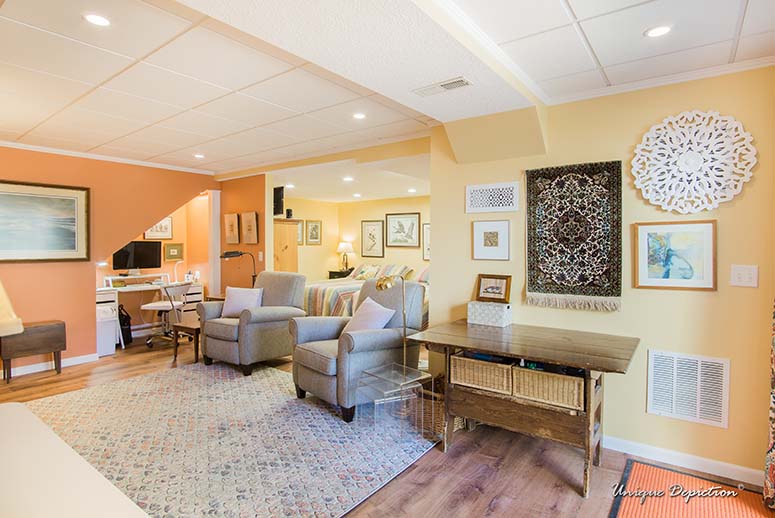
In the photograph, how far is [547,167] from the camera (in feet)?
9.78

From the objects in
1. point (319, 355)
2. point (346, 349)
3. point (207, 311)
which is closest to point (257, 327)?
point (207, 311)

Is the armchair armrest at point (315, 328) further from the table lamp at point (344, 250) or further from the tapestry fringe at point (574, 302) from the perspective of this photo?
the table lamp at point (344, 250)

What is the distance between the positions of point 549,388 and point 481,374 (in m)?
0.40

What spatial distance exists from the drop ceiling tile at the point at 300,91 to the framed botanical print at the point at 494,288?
164cm

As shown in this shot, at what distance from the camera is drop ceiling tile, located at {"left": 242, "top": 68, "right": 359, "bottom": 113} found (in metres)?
2.68

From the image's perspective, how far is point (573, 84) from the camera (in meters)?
2.68

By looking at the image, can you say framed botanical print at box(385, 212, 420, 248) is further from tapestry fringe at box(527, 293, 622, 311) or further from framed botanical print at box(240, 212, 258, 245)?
tapestry fringe at box(527, 293, 622, 311)

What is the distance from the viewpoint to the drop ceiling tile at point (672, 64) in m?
2.22

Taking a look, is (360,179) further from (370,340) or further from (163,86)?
(163,86)

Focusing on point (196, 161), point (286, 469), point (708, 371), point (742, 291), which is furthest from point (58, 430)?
point (742, 291)

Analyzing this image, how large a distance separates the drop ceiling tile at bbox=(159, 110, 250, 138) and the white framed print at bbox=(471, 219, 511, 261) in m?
2.21

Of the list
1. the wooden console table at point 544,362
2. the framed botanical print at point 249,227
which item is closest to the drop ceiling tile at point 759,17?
the wooden console table at point 544,362

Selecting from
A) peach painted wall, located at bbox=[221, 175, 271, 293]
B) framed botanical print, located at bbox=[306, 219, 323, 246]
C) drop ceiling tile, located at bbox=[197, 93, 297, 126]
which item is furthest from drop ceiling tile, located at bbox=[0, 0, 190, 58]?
framed botanical print, located at bbox=[306, 219, 323, 246]

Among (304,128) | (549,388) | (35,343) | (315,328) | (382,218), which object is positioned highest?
(304,128)
